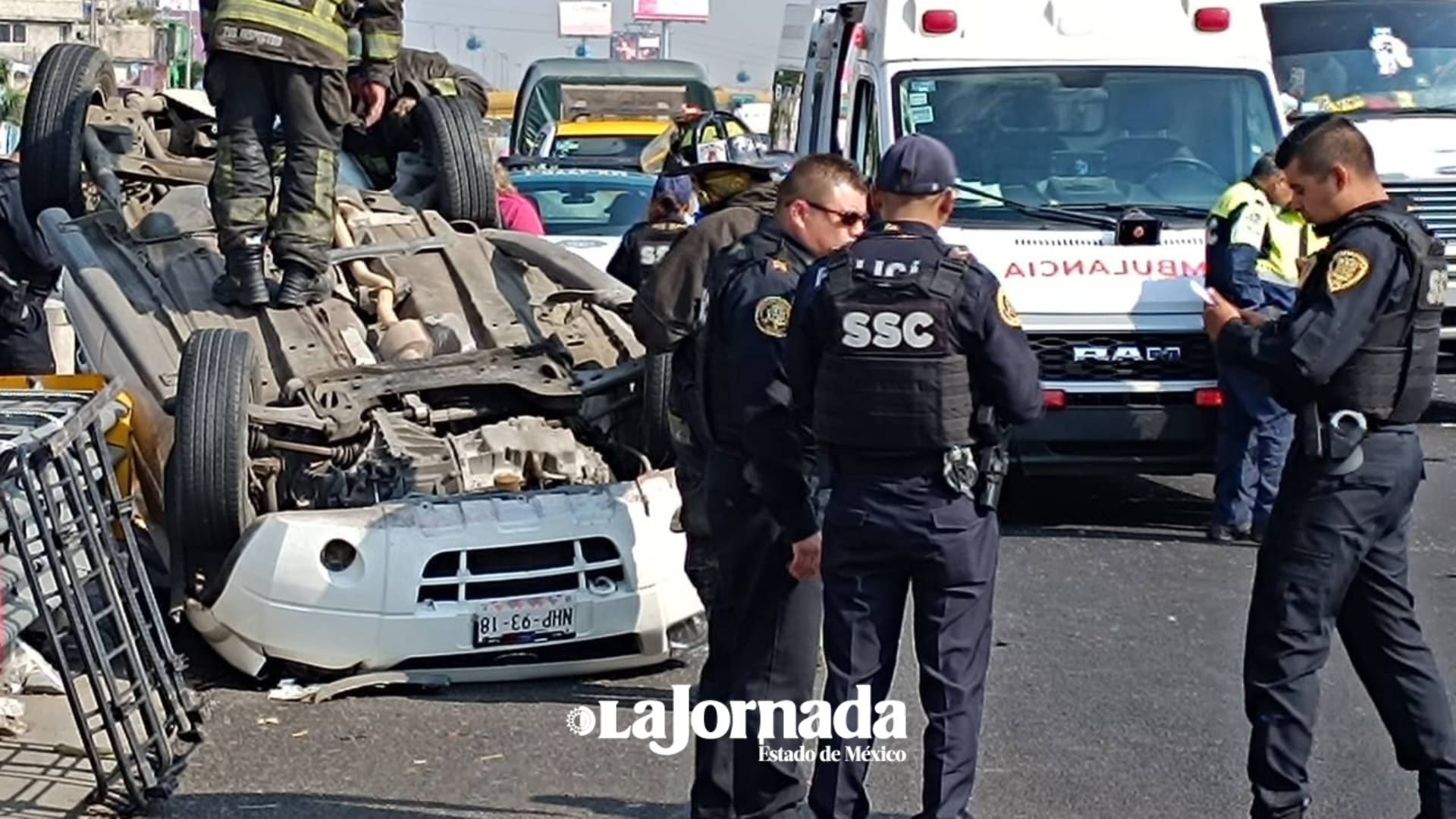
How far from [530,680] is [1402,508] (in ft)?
9.39

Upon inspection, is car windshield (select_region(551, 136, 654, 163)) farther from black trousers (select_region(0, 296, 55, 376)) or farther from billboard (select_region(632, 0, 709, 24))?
billboard (select_region(632, 0, 709, 24))

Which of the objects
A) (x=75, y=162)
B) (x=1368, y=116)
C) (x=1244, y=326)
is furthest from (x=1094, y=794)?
(x=1368, y=116)

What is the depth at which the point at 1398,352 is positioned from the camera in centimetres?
505

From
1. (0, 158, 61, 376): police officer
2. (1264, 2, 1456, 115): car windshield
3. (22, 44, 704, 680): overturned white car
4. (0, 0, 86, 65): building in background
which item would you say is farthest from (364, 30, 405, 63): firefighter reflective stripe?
(0, 0, 86, 65): building in background

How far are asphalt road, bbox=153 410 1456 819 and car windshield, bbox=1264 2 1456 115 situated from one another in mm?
5030

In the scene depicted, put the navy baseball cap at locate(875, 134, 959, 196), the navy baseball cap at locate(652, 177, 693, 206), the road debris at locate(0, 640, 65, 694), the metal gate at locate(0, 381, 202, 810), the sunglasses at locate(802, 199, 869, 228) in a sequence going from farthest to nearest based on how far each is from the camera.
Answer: the navy baseball cap at locate(652, 177, 693, 206)
the road debris at locate(0, 640, 65, 694)
the metal gate at locate(0, 381, 202, 810)
the sunglasses at locate(802, 199, 869, 228)
the navy baseball cap at locate(875, 134, 959, 196)

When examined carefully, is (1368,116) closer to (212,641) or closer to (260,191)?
(260,191)

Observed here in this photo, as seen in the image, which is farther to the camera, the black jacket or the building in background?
the building in background

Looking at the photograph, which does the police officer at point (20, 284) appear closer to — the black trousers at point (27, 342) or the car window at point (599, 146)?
the black trousers at point (27, 342)

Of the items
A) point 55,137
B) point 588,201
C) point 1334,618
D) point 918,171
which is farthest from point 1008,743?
point 588,201

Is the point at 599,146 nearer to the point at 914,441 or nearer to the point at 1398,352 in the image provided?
the point at 1398,352

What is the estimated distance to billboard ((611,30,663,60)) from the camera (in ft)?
325

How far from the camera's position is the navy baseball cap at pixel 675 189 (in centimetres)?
883

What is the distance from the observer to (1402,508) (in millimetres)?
5098
